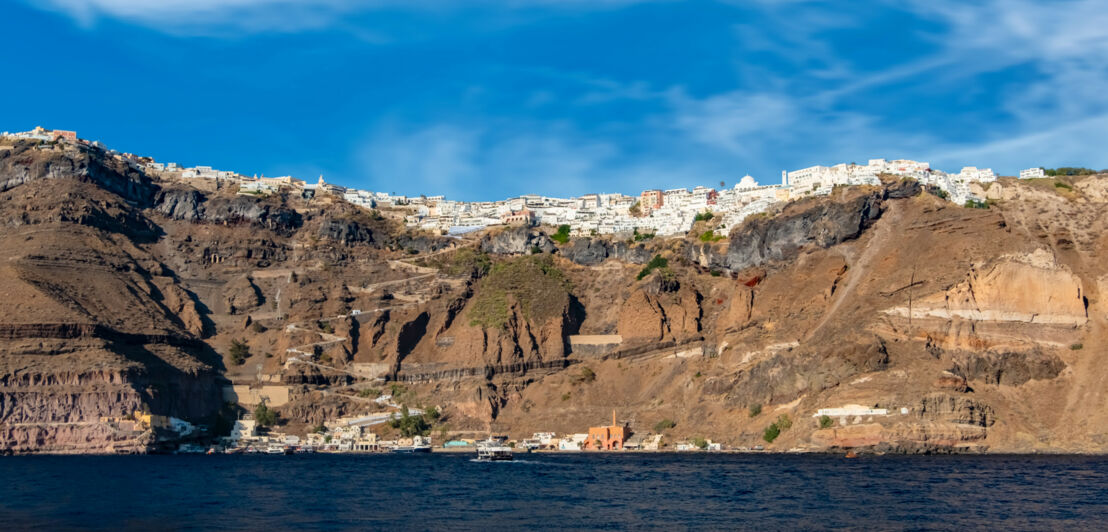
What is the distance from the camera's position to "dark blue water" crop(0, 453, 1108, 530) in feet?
182

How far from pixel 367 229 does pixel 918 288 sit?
79.2m

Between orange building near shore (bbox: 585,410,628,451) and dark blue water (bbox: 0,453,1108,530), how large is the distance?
16618 mm

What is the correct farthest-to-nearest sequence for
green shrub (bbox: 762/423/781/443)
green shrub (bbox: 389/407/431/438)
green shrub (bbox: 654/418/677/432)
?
green shrub (bbox: 389/407/431/438)
green shrub (bbox: 654/418/677/432)
green shrub (bbox: 762/423/781/443)

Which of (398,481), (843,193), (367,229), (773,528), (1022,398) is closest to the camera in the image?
(773,528)

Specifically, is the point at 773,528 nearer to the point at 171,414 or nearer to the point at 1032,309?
the point at 1032,309

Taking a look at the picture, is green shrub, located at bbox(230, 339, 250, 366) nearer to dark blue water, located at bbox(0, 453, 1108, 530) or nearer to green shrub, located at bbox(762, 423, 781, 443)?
dark blue water, located at bbox(0, 453, 1108, 530)

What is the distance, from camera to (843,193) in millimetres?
127312

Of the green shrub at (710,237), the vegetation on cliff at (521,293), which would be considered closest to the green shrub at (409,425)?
the vegetation on cliff at (521,293)

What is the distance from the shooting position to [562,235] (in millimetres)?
161625

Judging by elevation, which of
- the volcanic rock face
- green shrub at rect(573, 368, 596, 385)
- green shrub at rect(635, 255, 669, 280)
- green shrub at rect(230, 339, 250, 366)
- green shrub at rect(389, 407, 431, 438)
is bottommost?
green shrub at rect(389, 407, 431, 438)

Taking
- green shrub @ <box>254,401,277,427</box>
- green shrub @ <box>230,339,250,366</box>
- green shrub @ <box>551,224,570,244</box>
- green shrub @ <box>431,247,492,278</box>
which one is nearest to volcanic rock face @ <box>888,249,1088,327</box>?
green shrub @ <box>431,247,492,278</box>

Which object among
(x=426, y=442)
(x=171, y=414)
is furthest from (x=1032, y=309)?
(x=171, y=414)

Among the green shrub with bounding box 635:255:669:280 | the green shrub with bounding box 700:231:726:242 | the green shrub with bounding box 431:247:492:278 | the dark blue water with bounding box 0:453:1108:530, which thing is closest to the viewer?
the dark blue water with bounding box 0:453:1108:530

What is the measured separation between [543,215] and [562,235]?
14.9m
